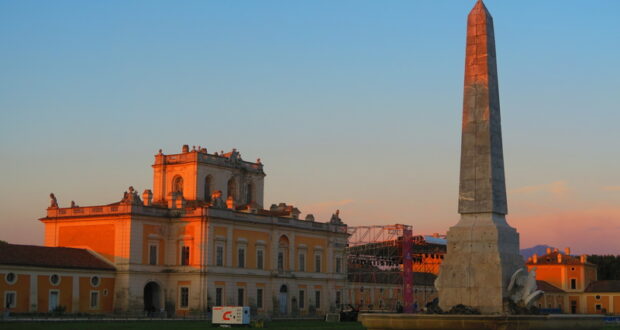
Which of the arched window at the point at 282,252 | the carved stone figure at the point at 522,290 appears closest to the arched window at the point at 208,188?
the arched window at the point at 282,252

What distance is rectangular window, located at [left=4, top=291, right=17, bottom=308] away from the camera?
1679 inches

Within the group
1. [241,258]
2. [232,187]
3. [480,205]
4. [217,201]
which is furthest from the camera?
[232,187]

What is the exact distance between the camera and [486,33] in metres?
23.6

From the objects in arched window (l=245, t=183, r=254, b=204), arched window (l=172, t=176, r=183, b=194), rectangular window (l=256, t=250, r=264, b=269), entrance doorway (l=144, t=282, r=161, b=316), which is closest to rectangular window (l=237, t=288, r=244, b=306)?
rectangular window (l=256, t=250, r=264, b=269)

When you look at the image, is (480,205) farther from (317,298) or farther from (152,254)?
(317,298)

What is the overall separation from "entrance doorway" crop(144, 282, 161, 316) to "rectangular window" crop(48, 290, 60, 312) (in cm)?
550

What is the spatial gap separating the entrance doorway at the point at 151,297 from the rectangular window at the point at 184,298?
1.19 m

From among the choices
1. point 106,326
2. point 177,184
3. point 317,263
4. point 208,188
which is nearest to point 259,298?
point 317,263

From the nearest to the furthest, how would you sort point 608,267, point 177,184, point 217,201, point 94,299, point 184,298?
1. point 94,299
2. point 184,298
3. point 217,201
4. point 177,184
5. point 608,267

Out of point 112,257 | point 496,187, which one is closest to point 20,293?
point 112,257

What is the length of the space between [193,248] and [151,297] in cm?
362

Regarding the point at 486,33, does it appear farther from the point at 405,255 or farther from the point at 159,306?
the point at 405,255

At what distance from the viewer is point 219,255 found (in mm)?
50000

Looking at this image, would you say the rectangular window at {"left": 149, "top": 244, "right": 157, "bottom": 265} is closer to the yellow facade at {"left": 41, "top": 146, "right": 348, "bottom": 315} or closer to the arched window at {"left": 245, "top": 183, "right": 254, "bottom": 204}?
the yellow facade at {"left": 41, "top": 146, "right": 348, "bottom": 315}
